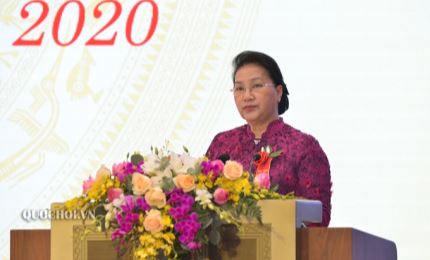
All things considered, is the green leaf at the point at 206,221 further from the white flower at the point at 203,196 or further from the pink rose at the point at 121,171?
the pink rose at the point at 121,171

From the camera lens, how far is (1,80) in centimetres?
437

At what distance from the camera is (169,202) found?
2.38 meters

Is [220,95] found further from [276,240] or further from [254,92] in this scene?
[276,240]

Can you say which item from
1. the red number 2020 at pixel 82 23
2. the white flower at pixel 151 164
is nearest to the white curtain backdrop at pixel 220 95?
the red number 2020 at pixel 82 23

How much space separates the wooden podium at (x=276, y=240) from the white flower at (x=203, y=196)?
4.1 inches

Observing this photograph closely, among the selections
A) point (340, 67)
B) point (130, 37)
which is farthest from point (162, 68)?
point (340, 67)

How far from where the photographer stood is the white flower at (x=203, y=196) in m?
2.36

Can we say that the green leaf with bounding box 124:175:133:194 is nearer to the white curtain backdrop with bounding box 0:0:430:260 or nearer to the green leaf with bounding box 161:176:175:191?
the green leaf with bounding box 161:176:175:191

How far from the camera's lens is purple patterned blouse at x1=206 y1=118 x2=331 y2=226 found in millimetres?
3059

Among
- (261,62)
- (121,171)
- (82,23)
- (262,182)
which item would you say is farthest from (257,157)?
(82,23)

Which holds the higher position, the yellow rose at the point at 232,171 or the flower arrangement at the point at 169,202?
the yellow rose at the point at 232,171

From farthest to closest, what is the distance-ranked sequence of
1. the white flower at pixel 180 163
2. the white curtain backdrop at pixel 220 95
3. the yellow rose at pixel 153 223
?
the white curtain backdrop at pixel 220 95
the white flower at pixel 180 163
the yellow rose at pixel 153 223

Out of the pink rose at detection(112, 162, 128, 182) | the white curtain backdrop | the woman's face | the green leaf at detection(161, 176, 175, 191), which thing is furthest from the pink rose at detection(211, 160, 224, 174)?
the white curtain backdrop

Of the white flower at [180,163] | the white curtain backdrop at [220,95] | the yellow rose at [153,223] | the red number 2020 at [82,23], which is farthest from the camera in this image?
the red number 2020 at [82,23]
